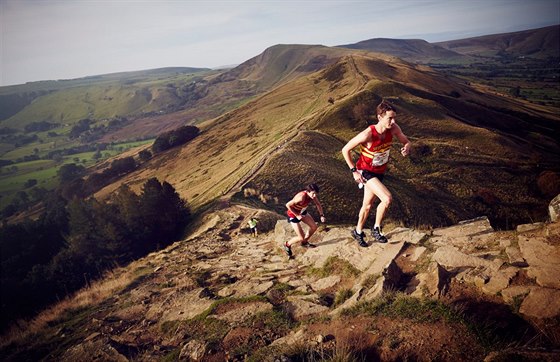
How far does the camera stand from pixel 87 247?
3128 centimetres

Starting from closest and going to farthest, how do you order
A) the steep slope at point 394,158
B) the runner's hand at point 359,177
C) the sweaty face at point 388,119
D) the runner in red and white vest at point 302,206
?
the sweaty face at point 388,119 → the runner's hand at point 359,177 → the runner in red and white vest at point 302,206 → the steep slope at point 394,158

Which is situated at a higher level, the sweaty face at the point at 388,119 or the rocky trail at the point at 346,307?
the sweaty face at the point at 388,119

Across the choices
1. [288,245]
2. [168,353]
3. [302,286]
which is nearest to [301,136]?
[288,245]

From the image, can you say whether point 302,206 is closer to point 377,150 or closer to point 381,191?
point 381,191

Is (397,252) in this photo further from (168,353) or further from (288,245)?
(168,353)

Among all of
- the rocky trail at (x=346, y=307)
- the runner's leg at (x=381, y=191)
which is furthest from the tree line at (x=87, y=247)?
the runner's leg at (x=381, y=191)

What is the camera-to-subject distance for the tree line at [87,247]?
83.0 feet

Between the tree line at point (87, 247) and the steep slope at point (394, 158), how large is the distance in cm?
664

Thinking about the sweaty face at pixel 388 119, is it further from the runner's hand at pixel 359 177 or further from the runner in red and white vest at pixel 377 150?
the runner's hand at pixel 359 177

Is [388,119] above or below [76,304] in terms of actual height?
above

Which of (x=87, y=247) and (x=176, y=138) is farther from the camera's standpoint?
(x=176, y=138)

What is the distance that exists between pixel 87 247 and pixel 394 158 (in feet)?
139

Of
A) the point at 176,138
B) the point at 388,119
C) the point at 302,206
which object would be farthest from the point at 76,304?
the point at 176,138

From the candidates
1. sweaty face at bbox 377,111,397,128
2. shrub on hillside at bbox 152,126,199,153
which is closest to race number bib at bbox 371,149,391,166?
sweaty face at bbox 377,111,397,128
